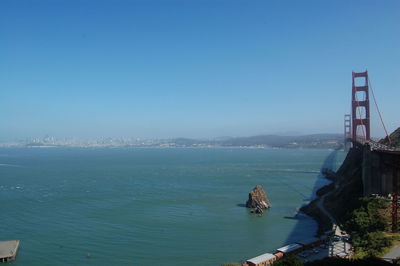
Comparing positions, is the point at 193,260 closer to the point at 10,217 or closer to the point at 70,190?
the point at 10,217

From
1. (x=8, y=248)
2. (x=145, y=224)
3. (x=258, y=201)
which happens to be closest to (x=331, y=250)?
(x=145, y=224)

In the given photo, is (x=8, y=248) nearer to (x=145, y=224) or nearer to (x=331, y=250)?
(x=145, y=224)

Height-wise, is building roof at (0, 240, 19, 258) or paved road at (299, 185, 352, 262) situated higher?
paved road at (299, 185, 352, 262)

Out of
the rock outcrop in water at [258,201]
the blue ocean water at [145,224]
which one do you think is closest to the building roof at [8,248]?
the blue ocean water at [145,224]

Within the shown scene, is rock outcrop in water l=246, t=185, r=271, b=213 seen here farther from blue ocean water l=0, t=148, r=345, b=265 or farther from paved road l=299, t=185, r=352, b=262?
paved road l=299, t=185, r=352, b=262

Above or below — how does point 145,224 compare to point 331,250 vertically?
below

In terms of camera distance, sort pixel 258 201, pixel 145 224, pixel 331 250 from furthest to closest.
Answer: pixel 258 201, pixel 145 224, pixel 331 250

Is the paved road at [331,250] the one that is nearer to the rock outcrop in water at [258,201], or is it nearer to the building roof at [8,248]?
the rock outcrop in water at [258,201]

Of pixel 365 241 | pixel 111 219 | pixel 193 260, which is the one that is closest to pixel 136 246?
pixel 193 260

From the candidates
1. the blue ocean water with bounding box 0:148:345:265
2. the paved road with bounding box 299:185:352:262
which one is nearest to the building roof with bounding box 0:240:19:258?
the blue ocean water with bounding box 0:148:345:265

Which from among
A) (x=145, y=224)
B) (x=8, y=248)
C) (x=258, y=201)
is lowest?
(x=145, y=224)
